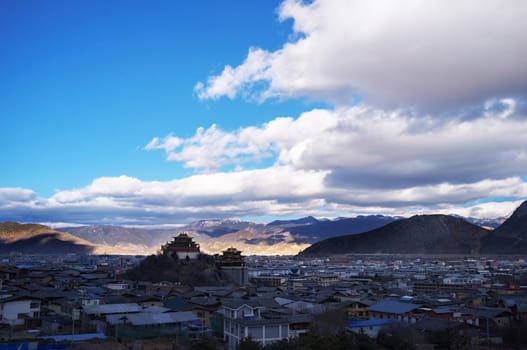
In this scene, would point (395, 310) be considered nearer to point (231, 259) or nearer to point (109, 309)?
point (109, 309)

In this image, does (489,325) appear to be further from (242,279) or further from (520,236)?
(520,236)

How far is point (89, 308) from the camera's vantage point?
38.6 metres

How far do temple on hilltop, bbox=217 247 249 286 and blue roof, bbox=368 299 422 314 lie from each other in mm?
38144

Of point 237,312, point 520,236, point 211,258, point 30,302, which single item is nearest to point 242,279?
point 211,258

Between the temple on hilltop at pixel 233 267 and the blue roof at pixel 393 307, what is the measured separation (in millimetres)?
38144

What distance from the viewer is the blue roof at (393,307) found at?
41.5 metres

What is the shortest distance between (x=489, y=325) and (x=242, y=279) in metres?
49.5

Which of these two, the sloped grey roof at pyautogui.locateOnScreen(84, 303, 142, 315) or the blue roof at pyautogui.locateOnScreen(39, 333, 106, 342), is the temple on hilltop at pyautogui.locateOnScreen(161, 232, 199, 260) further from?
the blue roof at pyautogui.locateOnScreen(39, 333, 106, 342)

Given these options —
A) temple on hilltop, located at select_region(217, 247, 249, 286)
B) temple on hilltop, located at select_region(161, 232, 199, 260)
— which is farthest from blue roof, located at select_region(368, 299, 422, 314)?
temple on hilltop, located at select_region(161, 232, 199, 260)

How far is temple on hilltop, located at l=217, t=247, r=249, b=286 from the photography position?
8171cm

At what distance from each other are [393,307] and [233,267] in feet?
141

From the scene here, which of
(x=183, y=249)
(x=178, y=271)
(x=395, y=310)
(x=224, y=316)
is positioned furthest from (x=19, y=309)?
→ (x=183, y=249)

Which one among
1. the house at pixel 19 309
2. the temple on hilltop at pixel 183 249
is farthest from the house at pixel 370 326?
the temple on hilltop at pixel 183 249

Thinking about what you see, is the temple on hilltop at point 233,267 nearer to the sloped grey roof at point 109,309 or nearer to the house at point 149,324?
the sloped grey roof at point 109,309
